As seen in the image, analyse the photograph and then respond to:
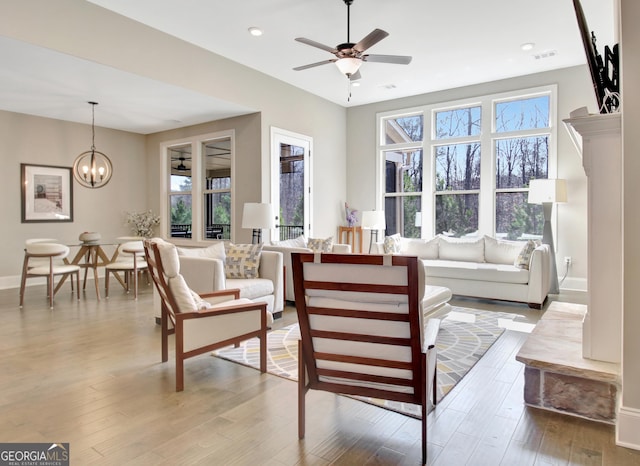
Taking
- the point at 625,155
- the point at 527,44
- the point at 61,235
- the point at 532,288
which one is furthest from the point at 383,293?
the point at 61,235

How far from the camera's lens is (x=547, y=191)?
18.1 feet

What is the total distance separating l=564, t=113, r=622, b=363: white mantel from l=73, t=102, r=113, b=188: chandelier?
728 cm

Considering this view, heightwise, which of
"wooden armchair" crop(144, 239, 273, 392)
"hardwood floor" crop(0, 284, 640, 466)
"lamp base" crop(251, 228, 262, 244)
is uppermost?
"lamp base" crop(251, 228, 262, 244)

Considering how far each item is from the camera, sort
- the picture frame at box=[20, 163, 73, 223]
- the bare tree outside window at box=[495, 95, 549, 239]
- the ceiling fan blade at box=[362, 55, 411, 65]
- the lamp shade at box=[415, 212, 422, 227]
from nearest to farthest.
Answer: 1. the ceiling fan blade at box=[362, 55, 411, 65]
2. the bare tree outside window at box=[495, 95, 549, 239]
3. the picture frame at box=[20, 163, 73, 223]
4. the lamp shade at box=[415, 212, 422, 227]

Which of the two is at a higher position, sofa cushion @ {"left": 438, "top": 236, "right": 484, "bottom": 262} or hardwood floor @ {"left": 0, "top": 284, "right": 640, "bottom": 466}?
sofa cushion @ {"left": 438, "top": 236, "right": 484, "bottom": 262}

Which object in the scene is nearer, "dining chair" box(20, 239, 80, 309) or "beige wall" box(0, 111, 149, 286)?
"dining chair" box(20, 239, 80, 309)

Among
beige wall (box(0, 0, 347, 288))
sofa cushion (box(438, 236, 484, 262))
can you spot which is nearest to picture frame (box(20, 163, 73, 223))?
beige wall (box(0, 0, 347, 288))

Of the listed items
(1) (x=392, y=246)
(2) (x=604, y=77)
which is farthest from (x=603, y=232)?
(1) (x=392, y=246)

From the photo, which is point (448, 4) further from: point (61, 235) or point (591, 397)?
point (61, 235)

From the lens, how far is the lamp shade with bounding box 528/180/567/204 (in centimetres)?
550

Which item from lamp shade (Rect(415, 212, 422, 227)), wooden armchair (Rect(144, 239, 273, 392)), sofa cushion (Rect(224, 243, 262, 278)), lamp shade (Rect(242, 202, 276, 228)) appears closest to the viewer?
wooden armchair (Rect(144, 239, 273, 392))

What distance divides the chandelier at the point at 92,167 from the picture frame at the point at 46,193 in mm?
159

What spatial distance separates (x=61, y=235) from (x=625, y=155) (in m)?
7.99

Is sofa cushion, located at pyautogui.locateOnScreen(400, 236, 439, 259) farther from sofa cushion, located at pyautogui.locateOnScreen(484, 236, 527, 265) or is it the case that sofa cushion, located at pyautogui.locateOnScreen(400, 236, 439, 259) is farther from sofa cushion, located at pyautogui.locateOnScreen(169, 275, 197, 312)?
sofa cushion, located at pyautogui.locateOnScreen(169, 275, 197, 312)
